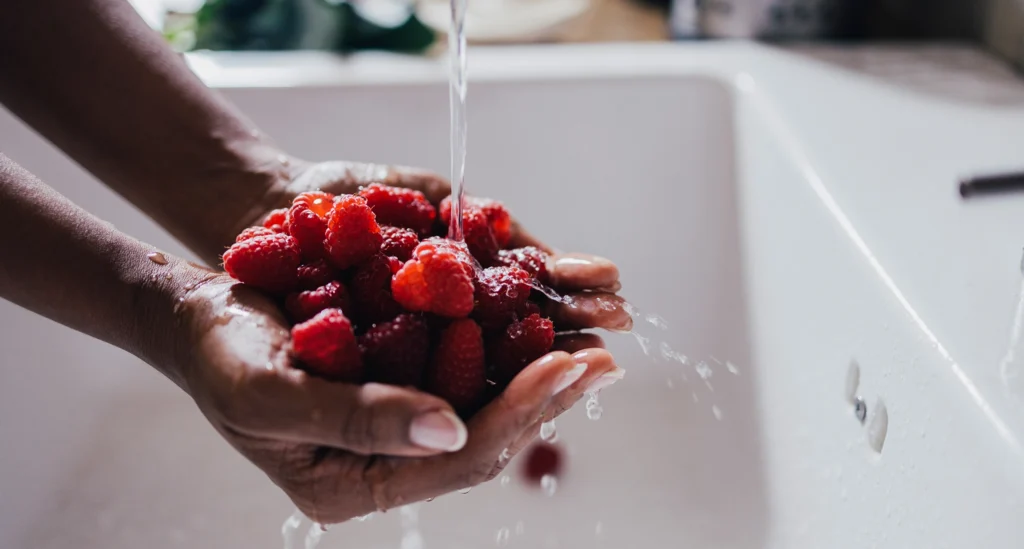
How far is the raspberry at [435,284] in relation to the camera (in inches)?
23.9

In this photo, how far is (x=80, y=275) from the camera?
66cm

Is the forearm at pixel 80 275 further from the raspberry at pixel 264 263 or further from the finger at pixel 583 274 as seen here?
the finger at pixel 583 274

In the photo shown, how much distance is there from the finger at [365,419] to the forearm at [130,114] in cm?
36

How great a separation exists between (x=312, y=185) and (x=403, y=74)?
396 millimetres

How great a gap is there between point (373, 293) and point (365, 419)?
0.13 m

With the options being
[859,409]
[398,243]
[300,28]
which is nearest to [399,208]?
[398,243]

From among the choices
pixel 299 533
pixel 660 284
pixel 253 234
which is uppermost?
pixel 253 234

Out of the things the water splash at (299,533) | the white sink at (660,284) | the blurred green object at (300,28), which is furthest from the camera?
the blurred green object at (300,28)

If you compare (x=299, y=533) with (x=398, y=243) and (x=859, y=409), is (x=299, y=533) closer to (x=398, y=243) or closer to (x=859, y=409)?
(x=398, y=243)

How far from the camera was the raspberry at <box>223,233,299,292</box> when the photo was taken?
2.07 ft

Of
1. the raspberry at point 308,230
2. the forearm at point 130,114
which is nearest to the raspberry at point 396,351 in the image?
the raspberry at point 308,230

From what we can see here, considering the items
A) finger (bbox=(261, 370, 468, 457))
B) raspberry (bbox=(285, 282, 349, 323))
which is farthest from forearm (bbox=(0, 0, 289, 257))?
finger (bbox=(261, 370, 468, 457))

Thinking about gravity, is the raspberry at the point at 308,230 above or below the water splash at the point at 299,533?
above

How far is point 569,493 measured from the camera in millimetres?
1105
